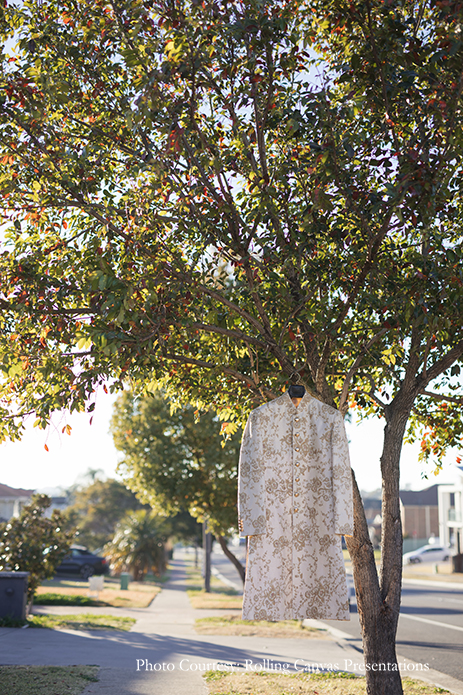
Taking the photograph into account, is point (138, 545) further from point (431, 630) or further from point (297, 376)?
point (297, 376)

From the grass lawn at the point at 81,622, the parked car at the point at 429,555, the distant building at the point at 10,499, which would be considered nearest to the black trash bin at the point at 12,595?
the grass lawn at the point at 81,622

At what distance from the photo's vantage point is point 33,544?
13539 mm

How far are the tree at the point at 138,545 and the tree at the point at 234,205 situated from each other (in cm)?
2382

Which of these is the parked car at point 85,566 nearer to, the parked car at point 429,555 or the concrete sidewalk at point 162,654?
the concrete sidewalk at point 162,654

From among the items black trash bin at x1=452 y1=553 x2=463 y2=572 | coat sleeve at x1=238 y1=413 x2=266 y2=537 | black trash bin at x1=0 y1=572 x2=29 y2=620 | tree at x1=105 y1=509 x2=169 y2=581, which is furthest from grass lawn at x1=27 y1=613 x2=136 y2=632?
black trash bin at x1=452 y1=553 x2=463 y2=572

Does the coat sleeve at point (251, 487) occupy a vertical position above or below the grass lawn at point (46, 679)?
above

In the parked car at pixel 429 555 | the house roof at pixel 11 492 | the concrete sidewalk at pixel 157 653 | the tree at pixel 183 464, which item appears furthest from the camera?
the parked car at pixel 429 555

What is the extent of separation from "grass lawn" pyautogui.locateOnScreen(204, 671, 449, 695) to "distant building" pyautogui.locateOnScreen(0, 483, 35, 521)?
38846 millimetres

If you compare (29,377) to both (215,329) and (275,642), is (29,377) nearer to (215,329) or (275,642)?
(215,329)

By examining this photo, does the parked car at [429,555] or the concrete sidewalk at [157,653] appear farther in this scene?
the parked car at [429,555]

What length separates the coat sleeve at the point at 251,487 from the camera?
5.32 meters

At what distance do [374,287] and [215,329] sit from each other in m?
1.85

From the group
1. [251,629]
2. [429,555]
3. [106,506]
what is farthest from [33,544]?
[429,555]

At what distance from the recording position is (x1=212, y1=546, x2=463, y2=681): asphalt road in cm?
1069
